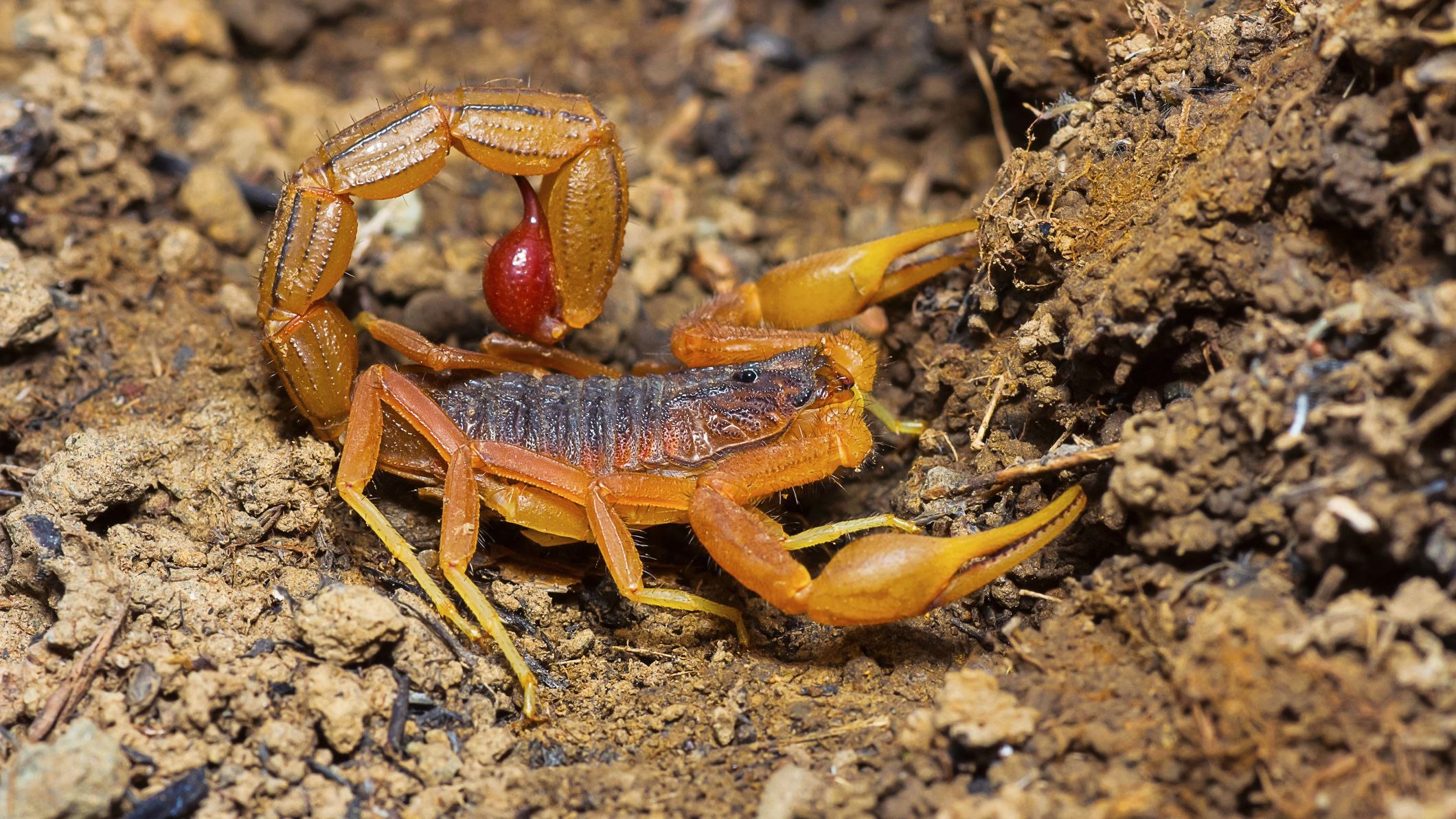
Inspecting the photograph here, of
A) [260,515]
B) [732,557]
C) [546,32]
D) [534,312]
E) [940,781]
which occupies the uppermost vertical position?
[546,32]

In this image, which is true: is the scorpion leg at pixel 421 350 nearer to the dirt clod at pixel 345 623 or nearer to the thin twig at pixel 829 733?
the dirt clod at pixel 345 623

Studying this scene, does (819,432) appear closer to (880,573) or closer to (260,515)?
(880,573)

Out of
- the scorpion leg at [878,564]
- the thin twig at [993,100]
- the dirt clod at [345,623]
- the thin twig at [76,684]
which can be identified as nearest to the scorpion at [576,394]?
the scorpion leg at [878,564]

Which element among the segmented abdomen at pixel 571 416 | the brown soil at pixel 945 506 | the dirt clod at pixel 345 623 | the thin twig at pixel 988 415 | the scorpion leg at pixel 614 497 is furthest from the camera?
the segmented abdomen at pixel 571 416

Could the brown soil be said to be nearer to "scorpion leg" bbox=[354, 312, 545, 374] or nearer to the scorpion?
the scorpion

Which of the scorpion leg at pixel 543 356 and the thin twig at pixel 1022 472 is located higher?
the scorpion leg at pixel 543 356

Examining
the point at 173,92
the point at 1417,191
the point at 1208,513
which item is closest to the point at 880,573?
the point at 1208,513

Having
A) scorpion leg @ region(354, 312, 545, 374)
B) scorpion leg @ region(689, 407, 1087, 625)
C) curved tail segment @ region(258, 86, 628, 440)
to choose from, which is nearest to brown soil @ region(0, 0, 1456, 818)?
scorpion leg @ region(689, 407, 1087, 625)
